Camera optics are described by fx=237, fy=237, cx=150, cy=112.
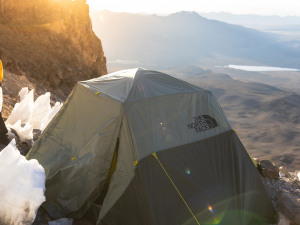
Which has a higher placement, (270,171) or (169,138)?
(169,138)

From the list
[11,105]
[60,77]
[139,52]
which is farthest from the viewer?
[139,52]

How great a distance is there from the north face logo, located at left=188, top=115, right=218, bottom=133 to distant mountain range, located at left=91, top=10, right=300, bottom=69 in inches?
4595

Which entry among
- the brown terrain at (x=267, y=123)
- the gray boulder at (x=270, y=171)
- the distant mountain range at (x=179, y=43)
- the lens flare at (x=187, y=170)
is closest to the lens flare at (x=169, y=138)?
the lens flare at (x=187, y=170)

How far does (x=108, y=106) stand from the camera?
466 centimetres

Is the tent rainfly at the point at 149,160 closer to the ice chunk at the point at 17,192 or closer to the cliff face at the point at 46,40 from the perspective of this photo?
the ice chunk at the point at 17,192

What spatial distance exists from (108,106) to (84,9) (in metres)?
18.5

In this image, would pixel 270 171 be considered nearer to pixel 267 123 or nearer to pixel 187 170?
pixel 187 170

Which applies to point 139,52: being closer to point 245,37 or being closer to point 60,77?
point 245,37

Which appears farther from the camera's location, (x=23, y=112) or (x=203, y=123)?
(x=23, y=112)

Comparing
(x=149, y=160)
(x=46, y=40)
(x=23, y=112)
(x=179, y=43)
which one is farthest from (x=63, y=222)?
(x=179, y=43)

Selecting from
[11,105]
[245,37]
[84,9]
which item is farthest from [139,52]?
[11,105]

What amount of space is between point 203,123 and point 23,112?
554 cm

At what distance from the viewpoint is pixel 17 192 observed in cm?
344

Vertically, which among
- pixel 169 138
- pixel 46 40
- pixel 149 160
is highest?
pixel 46 40
